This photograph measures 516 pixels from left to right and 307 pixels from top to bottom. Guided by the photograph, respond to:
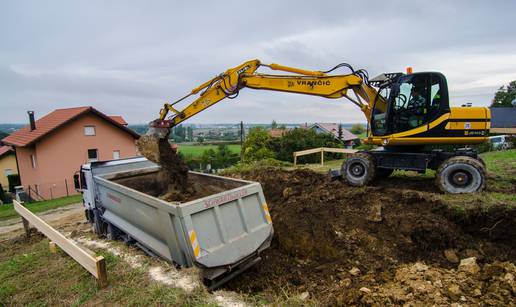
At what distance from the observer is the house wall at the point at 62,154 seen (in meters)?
18.3

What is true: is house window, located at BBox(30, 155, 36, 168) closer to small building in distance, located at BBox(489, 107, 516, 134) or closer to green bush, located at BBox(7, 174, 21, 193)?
green bush, located at BBox(7, 174, 21, 193)

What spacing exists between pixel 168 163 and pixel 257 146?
21.1 meters

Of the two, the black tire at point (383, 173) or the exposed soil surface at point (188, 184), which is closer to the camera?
the exposed soil surface at point (188, 184)

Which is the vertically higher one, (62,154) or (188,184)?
(62,154)

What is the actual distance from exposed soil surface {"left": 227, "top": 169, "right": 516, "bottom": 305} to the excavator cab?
1.54 metres

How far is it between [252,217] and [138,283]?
1.74 m

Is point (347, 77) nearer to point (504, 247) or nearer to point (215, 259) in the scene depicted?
point (504, 247)

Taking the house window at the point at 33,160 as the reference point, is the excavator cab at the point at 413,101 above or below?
above

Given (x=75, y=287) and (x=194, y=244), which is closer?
(x=194, y=244)

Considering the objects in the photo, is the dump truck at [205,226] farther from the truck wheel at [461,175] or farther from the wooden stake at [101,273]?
the truck wheel at [461,175]

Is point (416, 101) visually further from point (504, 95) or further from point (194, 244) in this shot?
point (504, 95)

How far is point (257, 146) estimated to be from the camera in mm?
27047

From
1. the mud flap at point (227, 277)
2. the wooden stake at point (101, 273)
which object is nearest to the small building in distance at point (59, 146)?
the wooden stake at point (101, 273)

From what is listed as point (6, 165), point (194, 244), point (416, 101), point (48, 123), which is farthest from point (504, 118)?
point (6, 165)
